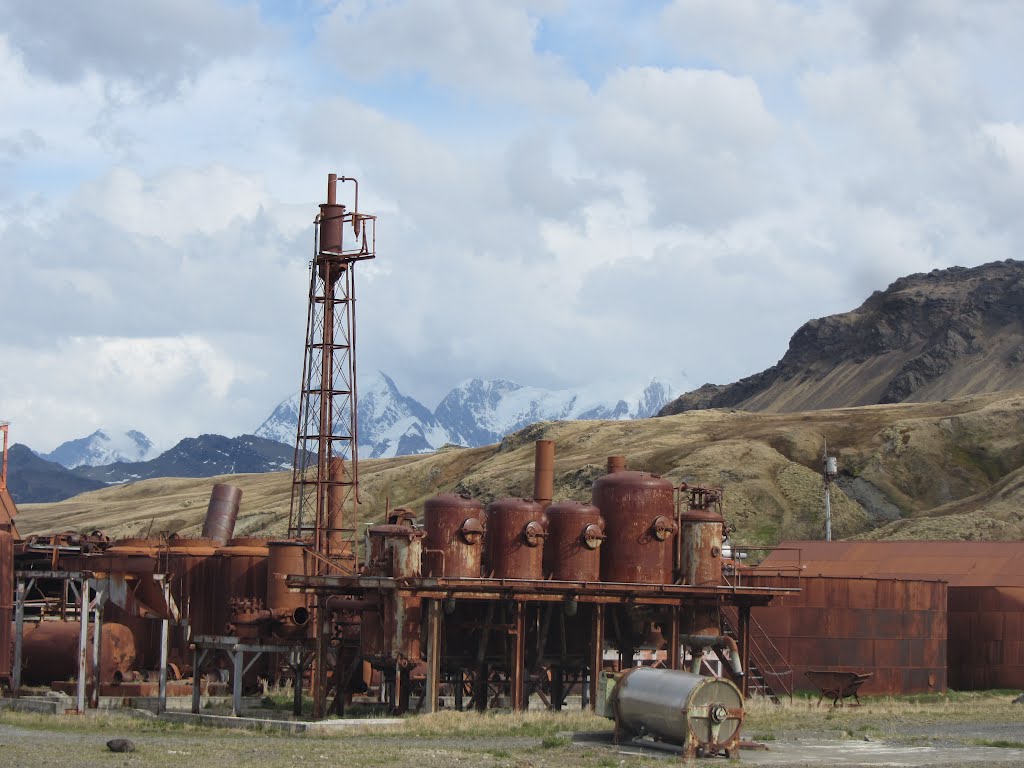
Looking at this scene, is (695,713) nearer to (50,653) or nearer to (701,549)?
(701,549)

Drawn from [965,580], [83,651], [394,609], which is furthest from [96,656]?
[965,580]

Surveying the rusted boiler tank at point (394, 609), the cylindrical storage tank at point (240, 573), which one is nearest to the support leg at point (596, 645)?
the rusted boiler tank at point (394, 609)

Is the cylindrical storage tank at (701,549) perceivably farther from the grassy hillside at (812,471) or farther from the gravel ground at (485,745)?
the grassy hillside at (812,471)

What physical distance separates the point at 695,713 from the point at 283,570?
61.8 ft

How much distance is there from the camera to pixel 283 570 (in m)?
48.8

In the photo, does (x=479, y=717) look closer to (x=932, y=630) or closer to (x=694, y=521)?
(x=694, y=521)

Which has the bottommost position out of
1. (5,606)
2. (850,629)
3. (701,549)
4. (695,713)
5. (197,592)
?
(695,713)

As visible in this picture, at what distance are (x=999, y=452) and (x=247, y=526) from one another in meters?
64.9

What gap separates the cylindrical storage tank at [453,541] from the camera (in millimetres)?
43938

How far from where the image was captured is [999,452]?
11775 cm

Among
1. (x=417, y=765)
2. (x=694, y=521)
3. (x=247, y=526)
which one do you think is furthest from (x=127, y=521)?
(x=417, y=765)

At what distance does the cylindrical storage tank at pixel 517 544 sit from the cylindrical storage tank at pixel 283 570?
618cm

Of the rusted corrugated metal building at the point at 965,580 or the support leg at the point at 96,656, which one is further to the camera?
the rusted corrugated metal building at the point at 965,580

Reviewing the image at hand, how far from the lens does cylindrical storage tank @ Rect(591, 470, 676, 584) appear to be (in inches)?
1825
